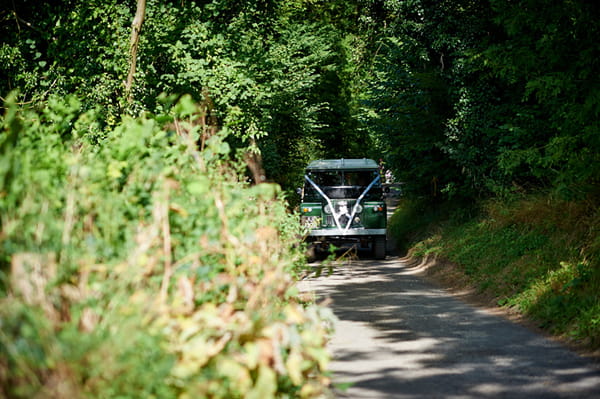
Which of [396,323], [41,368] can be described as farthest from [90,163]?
[396,323]

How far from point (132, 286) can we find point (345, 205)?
622 inches

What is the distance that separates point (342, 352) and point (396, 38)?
15.8 m

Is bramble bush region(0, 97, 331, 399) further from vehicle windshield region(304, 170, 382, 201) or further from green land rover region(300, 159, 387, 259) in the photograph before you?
vehicle windshield region(304, 170, 382, 201)

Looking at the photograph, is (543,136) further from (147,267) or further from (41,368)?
(41,368)

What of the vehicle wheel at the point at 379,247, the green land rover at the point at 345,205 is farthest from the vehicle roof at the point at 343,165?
the vehicle wheel at the point at 379,247

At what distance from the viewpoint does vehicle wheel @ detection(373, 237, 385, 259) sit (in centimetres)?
2017

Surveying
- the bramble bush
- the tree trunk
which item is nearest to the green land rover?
the tree trunk

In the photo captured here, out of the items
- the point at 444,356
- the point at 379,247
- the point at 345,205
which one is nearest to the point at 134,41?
the point at 345,205

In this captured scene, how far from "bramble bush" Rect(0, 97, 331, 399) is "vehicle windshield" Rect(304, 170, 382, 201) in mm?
14485

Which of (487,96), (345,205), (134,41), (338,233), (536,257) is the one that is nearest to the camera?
(536,257)

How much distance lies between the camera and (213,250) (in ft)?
15.8

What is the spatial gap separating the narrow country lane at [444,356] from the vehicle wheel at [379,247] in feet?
25.5

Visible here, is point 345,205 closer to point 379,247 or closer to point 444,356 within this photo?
point 379,247

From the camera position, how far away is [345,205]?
2003cm
